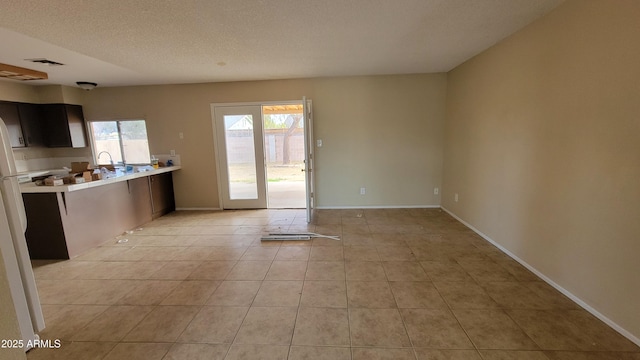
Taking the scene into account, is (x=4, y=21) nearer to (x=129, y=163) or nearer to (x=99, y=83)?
(x=99, y=83)

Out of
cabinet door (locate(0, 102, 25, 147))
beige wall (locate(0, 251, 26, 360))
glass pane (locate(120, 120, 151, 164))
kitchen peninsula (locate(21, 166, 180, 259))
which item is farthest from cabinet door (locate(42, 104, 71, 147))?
beige wall (locate(0, 251, 26, 360))

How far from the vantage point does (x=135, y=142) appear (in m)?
5.04

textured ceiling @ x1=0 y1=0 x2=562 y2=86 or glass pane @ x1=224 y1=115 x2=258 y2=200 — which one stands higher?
textured ceiling @ x1=0 y1=0 x2=562 y2=86

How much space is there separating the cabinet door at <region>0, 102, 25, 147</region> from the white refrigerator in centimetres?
395

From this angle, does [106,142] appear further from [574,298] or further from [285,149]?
[574,298]

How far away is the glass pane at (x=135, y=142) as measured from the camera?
4.97m

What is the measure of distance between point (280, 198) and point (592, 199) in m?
4.96

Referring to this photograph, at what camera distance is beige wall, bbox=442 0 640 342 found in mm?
1737

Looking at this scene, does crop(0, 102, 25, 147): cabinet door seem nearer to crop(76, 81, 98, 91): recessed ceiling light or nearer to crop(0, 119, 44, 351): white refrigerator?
crop(76, 81, 98, 91): recessed ceiling light

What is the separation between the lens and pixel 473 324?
1914 mm

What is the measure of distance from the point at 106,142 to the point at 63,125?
2.16 ft

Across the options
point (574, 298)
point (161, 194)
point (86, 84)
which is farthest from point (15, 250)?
point (574, 298)

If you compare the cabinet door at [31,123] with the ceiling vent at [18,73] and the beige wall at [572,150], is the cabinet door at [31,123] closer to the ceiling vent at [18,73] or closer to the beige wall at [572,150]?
the ceiling vent at [18,73]

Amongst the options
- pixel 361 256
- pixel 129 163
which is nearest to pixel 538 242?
pixel 361 256
